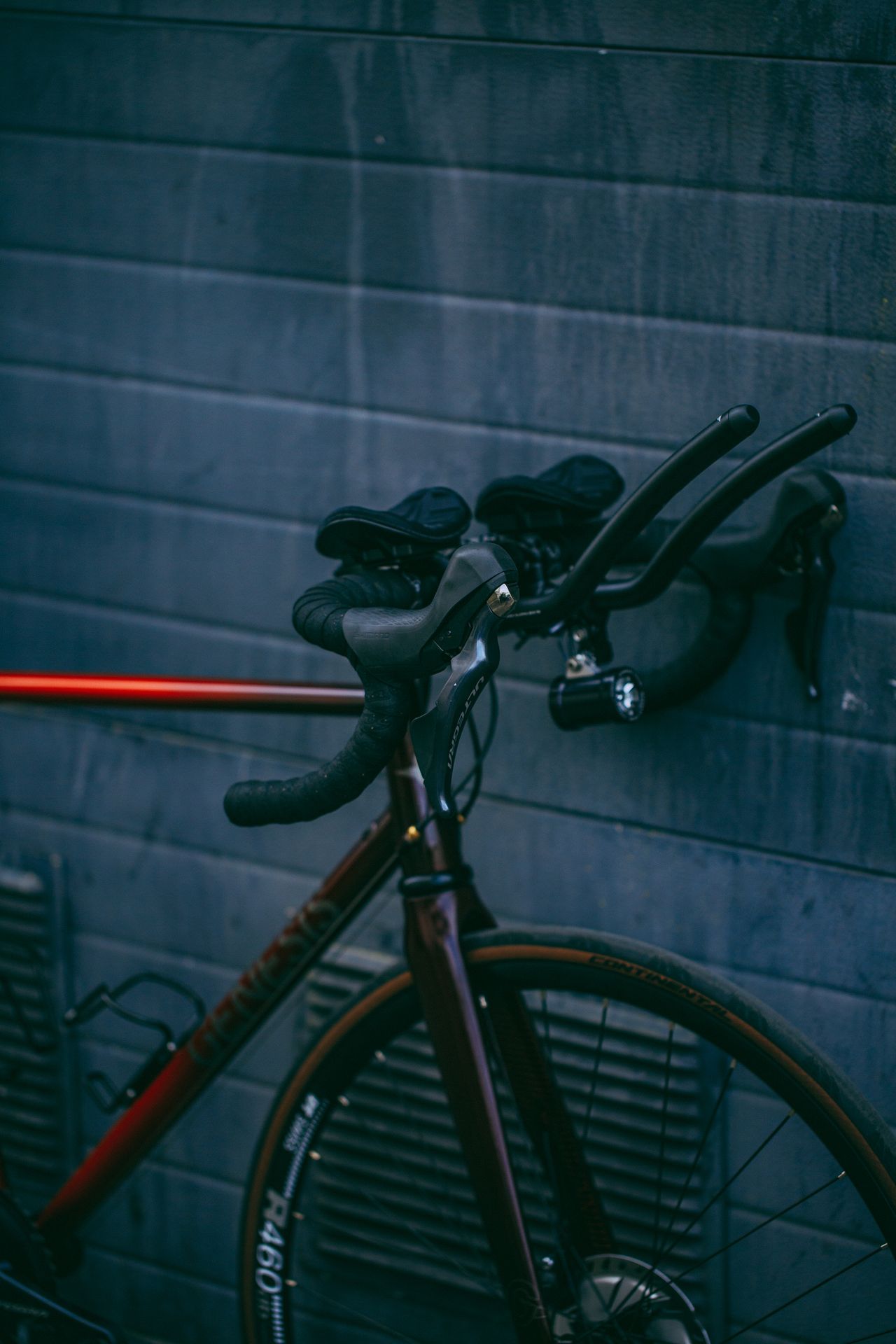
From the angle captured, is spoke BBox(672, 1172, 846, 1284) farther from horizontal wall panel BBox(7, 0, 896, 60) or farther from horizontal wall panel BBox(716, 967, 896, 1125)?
horizontal wall panel BBox(7, 0, 896, 60)

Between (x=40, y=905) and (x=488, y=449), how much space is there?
4.13 ft

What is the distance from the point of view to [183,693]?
5.59 feet

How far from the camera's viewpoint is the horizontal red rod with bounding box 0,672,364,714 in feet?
5.31

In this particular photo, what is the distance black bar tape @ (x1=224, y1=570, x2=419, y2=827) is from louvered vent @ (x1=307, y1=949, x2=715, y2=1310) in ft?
2.57

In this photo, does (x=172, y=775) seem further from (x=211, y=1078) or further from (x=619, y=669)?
(x=619, y=669)

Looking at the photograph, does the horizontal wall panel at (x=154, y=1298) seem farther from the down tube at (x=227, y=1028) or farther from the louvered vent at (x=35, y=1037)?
the down tube at (x=227, y=1028)

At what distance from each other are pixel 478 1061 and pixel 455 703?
0.61 metres

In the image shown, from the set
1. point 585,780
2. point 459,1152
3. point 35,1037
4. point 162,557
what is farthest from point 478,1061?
point 35,1037

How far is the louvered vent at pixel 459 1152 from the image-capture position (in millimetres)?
1925

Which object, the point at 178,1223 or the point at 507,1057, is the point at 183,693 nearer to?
the point at 507,1057

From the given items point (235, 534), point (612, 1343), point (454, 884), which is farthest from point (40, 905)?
point (612, 1343)

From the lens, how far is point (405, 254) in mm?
1893

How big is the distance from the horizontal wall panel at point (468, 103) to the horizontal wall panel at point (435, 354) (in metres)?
0.22

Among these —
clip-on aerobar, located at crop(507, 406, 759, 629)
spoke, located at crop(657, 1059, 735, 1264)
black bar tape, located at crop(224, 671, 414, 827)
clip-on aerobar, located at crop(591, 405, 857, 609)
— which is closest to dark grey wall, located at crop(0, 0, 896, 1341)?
spoke, located at crop(657, 1059, 735, 1264)
